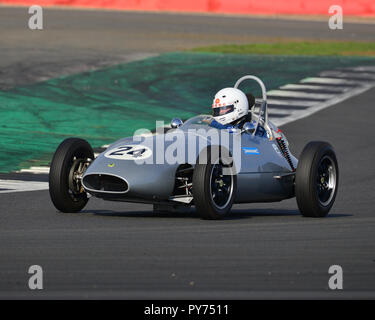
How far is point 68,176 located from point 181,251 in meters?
2.70

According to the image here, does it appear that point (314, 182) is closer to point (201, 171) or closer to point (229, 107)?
point (229, 107)

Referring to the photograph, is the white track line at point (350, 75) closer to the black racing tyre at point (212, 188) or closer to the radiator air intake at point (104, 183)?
the black racing tyre at point (212, 188)

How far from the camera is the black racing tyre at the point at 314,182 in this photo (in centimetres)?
Result: 1156

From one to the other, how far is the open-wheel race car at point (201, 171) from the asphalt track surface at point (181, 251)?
24cm

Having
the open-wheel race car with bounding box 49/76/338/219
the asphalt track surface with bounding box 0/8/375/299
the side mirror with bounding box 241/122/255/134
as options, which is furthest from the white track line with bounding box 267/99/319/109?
the side mirror with bounding box 241/122/255/134

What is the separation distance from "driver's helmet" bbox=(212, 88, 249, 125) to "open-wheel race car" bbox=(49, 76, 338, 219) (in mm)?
56

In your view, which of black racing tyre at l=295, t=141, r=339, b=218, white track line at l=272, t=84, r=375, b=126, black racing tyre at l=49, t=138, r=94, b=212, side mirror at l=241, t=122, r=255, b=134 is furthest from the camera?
white track line at l=272, t=84, r=375, b=126

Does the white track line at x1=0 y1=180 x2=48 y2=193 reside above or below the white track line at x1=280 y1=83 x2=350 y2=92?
below

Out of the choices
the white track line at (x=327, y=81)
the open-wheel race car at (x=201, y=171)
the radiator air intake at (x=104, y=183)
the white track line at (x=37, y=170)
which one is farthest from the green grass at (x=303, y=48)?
the radiator air intake at (x=104, y=183)

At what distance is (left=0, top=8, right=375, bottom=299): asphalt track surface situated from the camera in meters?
7.86

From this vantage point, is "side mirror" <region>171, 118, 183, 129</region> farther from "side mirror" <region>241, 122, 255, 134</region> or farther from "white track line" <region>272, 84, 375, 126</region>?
"white track line" <region>272, 84, 375, 126</region>

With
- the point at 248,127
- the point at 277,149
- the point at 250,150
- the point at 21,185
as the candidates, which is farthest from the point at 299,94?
the point at 250,150

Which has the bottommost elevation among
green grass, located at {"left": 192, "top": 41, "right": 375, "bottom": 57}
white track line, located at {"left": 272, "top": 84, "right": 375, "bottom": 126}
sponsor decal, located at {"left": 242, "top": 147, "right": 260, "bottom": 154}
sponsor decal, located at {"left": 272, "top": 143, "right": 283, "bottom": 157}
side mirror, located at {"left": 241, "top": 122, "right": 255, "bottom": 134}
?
sponsor decal, located at {"left": 242, "top": 147, "right": 260, "bottom": 154}

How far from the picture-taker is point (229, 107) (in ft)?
39.8
